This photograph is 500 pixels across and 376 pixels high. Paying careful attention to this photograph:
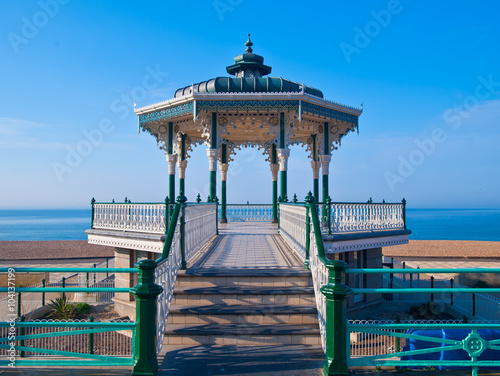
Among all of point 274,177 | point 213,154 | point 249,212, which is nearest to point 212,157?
point 213,154

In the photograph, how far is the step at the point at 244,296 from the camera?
559 centimetres

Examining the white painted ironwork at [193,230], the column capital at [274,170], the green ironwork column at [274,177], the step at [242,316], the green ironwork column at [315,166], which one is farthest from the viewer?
the column capital at [274,170]

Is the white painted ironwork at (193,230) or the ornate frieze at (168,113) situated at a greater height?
the ornate frieze at (168,113)

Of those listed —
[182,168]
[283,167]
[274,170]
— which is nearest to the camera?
A: [283,167]

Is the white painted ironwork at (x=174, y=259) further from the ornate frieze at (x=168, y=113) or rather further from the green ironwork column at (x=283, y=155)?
the ornate frieze at (x=168, y=113)

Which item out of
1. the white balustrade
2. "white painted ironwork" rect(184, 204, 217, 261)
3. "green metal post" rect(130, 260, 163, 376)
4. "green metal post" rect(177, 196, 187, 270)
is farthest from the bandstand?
"green metal post" rect(130, 260, 163, 376)

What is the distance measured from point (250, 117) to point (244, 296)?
33.5 ft

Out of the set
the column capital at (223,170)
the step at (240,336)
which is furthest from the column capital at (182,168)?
the step at (240,336)

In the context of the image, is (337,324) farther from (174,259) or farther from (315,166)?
(315,166)

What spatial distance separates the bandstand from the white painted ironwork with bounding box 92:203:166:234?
371cm

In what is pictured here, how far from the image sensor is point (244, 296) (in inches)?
223

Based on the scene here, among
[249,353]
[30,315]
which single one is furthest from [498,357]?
[30,315]

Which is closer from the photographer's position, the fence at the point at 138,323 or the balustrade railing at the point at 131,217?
the fence at the point at 138,323

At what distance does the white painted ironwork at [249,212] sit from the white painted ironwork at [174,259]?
9.76 meters
